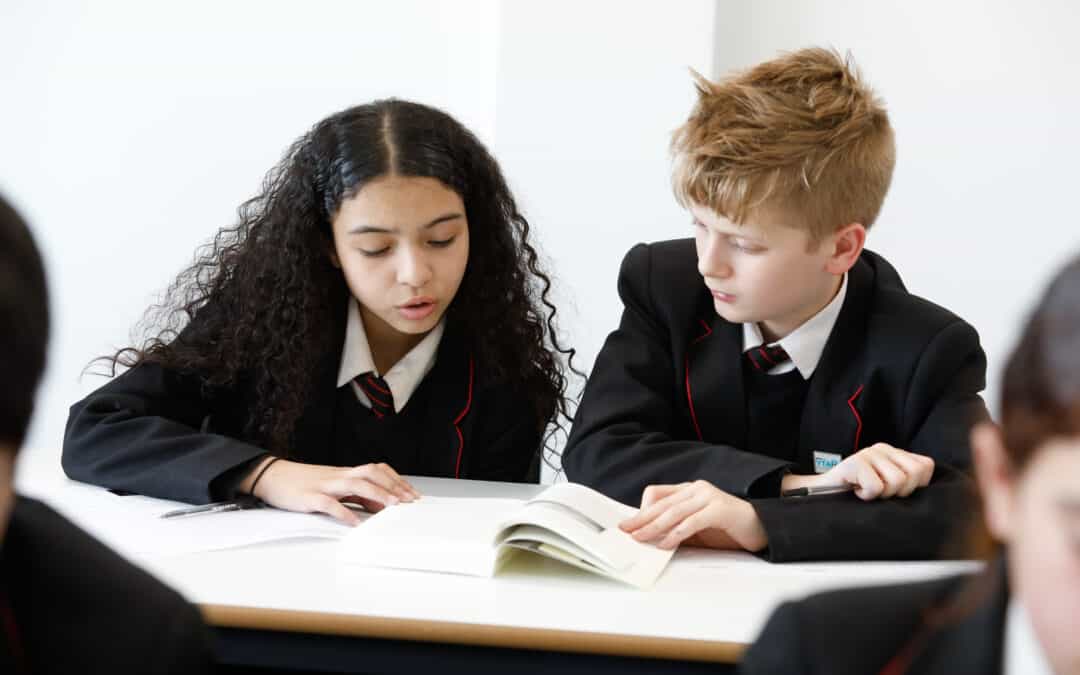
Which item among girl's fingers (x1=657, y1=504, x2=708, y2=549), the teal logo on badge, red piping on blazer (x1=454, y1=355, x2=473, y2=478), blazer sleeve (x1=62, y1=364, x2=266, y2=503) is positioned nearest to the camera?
girl's fingers (x1=657, y1=504, x2=708, y2=549)

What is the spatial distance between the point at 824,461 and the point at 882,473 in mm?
248

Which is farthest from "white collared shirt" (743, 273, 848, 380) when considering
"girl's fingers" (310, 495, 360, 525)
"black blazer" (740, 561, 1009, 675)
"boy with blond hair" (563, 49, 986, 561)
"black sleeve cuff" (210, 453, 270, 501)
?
"black blazer" (740, 561, 1009, 675)

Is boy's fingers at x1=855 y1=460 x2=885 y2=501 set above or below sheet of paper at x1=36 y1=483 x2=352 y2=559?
above

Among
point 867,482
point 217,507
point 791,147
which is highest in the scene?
point 791,147

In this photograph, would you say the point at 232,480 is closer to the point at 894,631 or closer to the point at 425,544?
the point at 425,544

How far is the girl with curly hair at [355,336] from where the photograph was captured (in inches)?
73.9

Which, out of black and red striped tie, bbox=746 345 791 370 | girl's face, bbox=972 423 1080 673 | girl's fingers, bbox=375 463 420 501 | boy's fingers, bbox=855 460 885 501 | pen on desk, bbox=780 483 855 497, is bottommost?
girl's fingers, bbox=375 463 420 501

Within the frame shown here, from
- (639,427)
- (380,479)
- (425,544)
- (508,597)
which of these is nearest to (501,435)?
(639,427)

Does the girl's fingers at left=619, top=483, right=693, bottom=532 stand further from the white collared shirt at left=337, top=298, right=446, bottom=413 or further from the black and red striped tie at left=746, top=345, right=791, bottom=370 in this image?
the white collared shirt at left=337, top=298, right=446, bottom=413

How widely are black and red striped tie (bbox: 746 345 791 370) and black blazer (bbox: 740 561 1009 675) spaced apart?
101 cm

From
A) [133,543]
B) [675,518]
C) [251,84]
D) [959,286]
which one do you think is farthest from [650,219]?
[133,543]

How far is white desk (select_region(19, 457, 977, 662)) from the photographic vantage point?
1241mm

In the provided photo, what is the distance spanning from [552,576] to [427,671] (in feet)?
0.68

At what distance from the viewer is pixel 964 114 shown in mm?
3113
